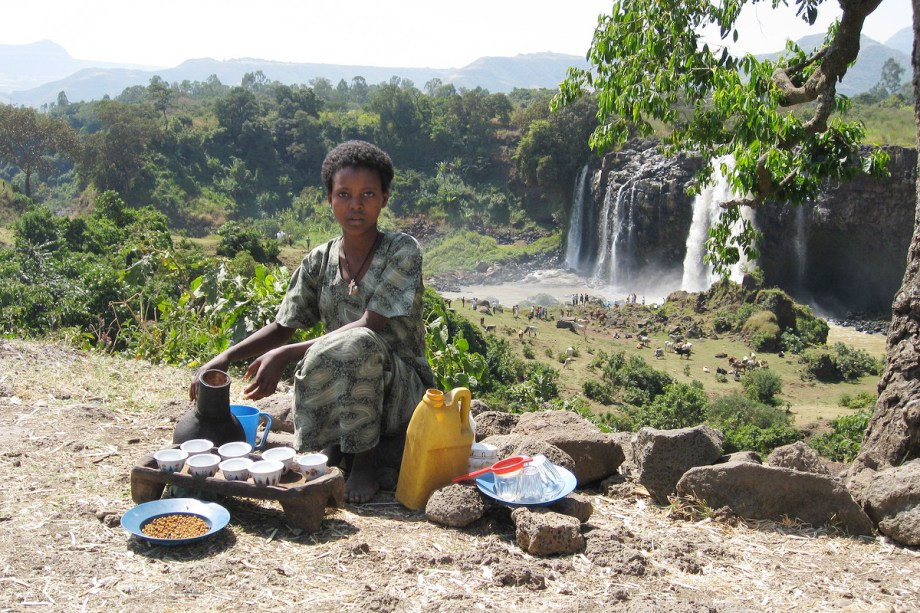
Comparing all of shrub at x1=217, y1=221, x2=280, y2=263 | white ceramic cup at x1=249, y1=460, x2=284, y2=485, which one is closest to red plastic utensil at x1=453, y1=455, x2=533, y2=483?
white ceramic cup at x1=249, y1=460, x2=284, y2=485

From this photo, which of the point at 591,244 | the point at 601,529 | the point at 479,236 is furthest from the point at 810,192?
the point at 479,236

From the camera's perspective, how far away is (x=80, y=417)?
11.4ft

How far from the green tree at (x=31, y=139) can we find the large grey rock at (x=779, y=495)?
153ft

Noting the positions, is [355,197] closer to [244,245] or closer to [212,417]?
[212,417]

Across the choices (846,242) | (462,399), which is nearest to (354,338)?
(462,399)

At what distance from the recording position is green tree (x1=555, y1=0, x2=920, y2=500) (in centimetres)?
335

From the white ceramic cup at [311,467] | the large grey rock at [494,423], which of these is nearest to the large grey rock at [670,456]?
the large grey rock at [494,423]

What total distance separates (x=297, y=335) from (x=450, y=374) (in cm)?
107

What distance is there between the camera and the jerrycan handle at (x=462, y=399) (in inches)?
101

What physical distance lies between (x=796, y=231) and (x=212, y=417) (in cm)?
2839

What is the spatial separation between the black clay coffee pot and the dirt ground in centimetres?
27

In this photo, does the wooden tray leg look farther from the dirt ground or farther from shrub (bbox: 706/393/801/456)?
shrub (bbox: 706/393/801/456)

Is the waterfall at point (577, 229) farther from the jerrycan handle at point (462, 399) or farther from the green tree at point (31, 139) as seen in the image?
the jerrycan handle at point (462, 399)

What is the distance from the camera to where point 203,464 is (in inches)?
95.6
